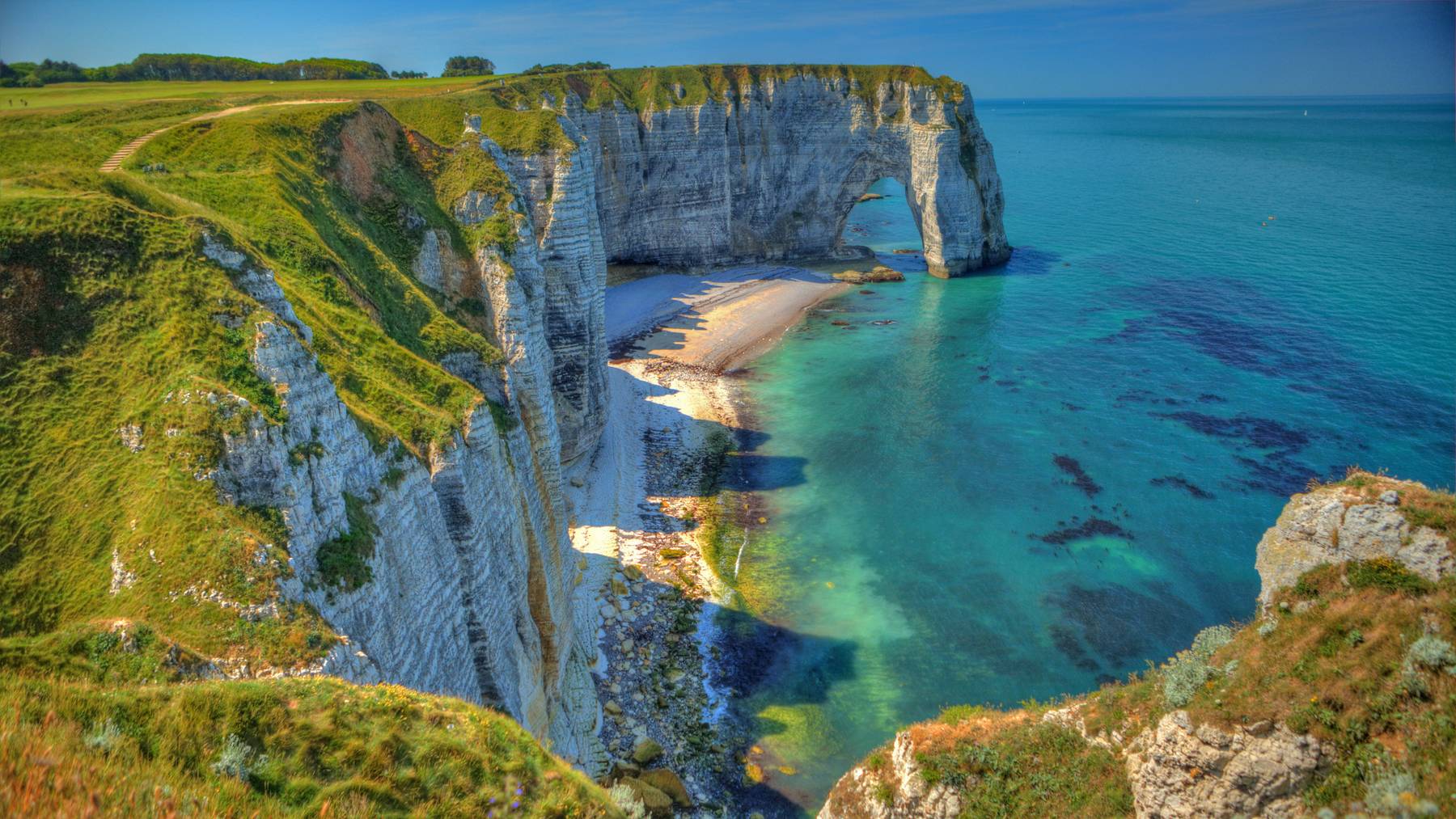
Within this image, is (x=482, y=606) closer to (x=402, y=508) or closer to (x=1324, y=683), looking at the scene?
(x=402, y=508)

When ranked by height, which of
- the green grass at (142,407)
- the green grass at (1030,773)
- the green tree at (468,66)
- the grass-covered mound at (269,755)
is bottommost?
the green grass at (1030,773)

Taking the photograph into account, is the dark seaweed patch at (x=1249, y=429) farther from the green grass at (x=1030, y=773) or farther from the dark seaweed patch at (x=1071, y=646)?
the green grass at (x=1030, y=773)

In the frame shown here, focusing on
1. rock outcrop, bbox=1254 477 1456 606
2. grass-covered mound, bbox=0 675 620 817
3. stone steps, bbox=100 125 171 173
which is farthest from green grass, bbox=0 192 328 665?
rock outcrop, bbox=1254 477 1456 606

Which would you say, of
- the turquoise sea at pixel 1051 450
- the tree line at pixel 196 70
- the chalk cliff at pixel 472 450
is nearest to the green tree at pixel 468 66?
the tree line at pixel 196 70

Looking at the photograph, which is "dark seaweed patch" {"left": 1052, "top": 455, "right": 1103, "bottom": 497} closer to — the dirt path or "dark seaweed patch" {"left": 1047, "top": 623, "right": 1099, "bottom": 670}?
"dark seaweed patch" {"left": 1047, "top": 623, "right": 1099, "bottom": 670}

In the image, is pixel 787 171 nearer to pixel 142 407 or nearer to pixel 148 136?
pixel 148 136

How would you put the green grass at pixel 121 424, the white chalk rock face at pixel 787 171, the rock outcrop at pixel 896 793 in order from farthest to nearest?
the white chalk rock face at pixel 787 171
the rock outcrop at pixel 896 793
the green grass at pixel 121 424

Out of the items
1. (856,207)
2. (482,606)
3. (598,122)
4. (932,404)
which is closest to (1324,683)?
(482,606)
